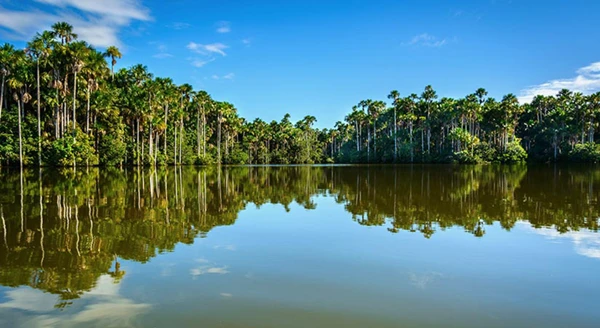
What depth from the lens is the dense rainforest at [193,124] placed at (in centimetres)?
4381

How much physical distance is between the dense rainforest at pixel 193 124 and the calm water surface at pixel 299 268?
3907cm

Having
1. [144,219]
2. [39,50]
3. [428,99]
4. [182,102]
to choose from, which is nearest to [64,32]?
[39,50]

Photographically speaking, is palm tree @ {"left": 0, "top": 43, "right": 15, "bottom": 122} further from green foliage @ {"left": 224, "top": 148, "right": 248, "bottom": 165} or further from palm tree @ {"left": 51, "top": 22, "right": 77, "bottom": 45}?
green foliage @ {"left": 224, "top": 148, "right": 248, "bottom": 165}

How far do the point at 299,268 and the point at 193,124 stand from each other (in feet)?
244

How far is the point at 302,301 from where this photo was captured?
4.73m

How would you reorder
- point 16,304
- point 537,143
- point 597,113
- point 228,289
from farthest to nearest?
point 537,143
point 597,113
point 228,289
point 16,304

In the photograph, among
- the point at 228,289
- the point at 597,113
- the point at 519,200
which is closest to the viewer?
the point at 228,289

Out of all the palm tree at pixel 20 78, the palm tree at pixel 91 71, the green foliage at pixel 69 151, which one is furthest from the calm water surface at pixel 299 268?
the palm tree at pixel 91 71

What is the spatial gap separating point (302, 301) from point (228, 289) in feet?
3.46

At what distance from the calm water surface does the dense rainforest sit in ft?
128

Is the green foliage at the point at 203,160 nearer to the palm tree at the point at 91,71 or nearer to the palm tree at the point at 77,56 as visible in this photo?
the palm tree at the point at 91,71

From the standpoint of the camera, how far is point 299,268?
20.1 feet

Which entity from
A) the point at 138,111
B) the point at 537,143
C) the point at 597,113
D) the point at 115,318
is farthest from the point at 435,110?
the point at 115,318

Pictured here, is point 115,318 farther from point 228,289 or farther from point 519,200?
point 519,200
